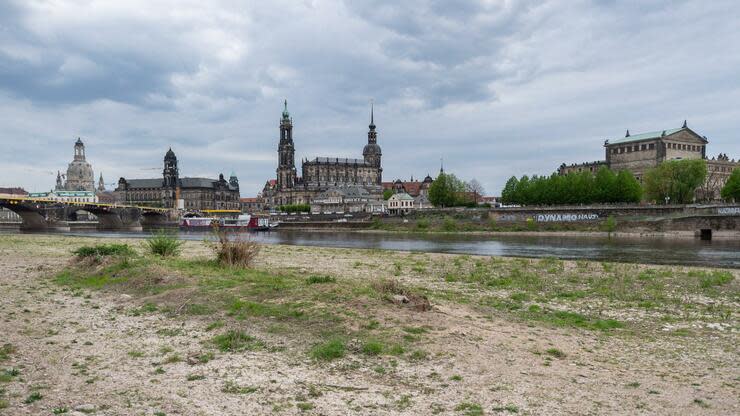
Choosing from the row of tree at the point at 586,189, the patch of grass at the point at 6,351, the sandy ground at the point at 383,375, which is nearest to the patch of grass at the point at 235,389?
the sandy ground at the point at 383,375

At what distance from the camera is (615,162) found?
534 feet

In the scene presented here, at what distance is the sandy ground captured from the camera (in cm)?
849

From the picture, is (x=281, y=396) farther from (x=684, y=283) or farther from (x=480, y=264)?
(x=480, y=264)

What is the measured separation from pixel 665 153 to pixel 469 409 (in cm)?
16269

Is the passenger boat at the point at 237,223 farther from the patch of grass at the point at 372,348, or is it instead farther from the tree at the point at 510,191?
the patch of grass at the point at 372,348

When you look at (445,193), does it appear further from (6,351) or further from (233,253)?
(6,351)

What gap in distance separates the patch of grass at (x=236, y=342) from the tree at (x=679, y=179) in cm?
12136

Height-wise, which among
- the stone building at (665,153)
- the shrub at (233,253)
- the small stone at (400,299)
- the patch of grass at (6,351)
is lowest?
the patch of grass at (6,351)

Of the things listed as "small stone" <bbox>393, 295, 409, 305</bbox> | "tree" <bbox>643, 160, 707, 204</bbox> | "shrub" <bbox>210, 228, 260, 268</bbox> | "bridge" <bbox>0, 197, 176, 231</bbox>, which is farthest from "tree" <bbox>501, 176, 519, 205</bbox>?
"small stone" <bbox>393, 295, 409, 305</bbox>

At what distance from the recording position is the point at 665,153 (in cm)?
14850

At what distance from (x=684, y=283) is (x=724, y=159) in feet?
521

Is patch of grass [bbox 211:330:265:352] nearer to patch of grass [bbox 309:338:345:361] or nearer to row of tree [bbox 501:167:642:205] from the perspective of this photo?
patch of grass [bbox 309:338:345:361]

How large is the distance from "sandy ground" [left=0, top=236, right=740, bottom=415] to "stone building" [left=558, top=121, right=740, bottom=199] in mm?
146715

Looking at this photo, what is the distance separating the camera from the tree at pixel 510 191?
474 feet
